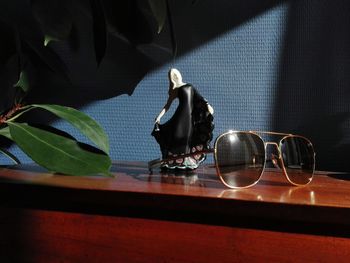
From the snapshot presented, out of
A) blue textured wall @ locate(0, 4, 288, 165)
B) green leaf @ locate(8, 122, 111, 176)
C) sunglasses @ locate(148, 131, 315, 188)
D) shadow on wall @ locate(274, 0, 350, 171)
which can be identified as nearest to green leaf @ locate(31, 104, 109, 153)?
green leaf @ locate(8, 122, 111, 176)

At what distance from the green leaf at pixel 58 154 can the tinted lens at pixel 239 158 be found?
16 centimetres

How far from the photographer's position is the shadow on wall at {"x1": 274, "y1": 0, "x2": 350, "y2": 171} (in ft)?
2.79

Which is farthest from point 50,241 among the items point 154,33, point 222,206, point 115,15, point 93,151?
point 154,33

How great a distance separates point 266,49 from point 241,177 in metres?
0.41

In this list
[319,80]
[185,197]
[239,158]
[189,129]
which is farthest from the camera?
[319,80]

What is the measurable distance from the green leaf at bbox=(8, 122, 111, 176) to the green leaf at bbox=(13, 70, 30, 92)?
0.86ft

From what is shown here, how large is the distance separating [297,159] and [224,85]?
34cm

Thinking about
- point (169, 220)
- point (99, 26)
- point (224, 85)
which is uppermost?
point (99, 26)

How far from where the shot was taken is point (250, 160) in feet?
1.97

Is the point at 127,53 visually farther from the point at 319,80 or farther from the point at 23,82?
the point at 319,80

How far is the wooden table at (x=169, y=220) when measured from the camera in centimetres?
46

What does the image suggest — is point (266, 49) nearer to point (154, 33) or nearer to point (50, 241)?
point (154, 33)

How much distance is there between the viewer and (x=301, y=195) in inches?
19.8

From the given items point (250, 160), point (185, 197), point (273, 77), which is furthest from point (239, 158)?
point (273, 77)
